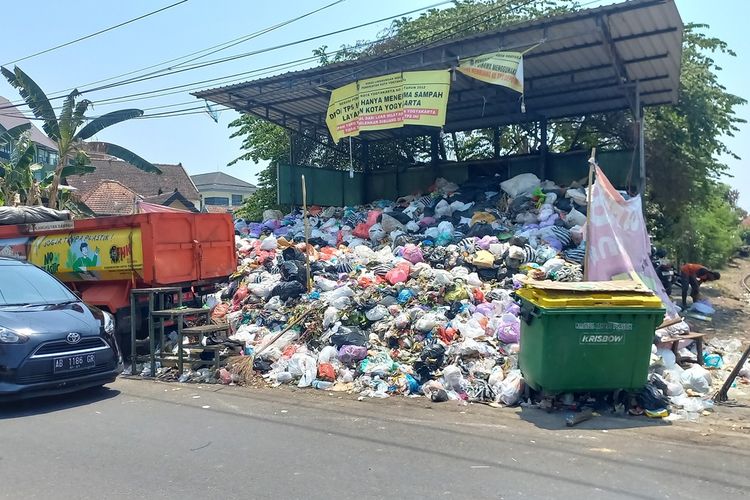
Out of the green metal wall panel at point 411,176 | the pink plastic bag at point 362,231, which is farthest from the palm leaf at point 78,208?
the pink plastic bag at point 362,231

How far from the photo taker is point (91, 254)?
9.13m

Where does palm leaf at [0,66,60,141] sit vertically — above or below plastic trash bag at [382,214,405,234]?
above

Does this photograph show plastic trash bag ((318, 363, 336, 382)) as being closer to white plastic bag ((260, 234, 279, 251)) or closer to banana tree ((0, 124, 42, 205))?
white plastic bag ((260, 234, 279, 251))

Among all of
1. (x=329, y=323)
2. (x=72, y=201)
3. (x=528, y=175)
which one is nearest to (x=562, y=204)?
(x=528, y=175)

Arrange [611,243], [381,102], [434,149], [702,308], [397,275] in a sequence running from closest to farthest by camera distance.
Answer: [611,243] → [397,275] → [702,308] → [381,102] → [434,149]

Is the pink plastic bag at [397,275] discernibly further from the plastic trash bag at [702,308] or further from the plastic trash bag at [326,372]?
the plastic trash bag at [702,308]

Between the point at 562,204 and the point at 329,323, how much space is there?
6869 mm

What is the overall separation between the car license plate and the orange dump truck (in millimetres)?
2131

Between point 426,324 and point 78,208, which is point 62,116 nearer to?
point 78,208

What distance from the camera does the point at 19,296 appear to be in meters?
6.91

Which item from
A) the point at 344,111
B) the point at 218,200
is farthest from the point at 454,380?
the point at 218,200

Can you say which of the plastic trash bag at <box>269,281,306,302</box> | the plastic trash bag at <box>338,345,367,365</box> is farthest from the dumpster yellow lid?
the plastic trash bag at <box>269,281,306,302</box>

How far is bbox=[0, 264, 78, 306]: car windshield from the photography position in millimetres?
6867

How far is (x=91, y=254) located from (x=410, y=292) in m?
4.67
